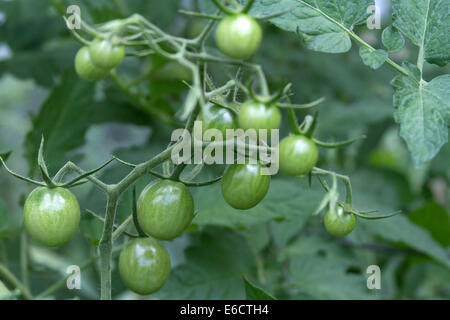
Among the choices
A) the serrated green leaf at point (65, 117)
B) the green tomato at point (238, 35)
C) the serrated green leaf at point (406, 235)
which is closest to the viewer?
the green tomato at point (238, 35)

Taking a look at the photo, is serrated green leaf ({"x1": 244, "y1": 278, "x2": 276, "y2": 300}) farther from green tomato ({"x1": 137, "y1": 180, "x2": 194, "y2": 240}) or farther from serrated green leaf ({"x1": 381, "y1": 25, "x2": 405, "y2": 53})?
serrated green leaf ({"x1": 381, "y1": 25, "x2": 405, "y2": 53})

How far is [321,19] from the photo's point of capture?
0.54 meters

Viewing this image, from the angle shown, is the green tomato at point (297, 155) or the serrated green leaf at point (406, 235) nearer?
the green tomato at point (297, 155)

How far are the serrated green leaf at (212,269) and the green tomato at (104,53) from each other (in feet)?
1.42

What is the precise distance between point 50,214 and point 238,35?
0.20 m

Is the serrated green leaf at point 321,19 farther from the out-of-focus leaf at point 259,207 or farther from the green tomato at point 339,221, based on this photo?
the out-of-focus leaf at point 259,207

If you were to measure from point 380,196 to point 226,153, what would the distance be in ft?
3.07

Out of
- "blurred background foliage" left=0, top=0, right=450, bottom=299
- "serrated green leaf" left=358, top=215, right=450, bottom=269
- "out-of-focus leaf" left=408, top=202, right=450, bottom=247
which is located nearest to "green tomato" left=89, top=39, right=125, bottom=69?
"blurred background foliage" left=0, top=0, right=450, bottom=299

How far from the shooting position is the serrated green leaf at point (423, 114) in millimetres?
451

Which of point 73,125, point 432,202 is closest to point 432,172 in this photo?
point 432,202

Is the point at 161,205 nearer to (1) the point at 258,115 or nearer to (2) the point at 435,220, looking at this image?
(1) the point at 258,115

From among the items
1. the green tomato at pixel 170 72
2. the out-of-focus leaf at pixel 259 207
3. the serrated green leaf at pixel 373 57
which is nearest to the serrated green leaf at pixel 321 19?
the serrated green leaf at pixel 373 57

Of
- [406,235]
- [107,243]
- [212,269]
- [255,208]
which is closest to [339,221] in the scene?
[107,243]

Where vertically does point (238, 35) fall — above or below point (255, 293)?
above
